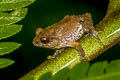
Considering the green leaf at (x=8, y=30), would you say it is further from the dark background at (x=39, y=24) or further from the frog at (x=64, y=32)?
the dark background at (x=39, y=24)

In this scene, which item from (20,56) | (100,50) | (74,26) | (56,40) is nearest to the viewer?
(100,50)

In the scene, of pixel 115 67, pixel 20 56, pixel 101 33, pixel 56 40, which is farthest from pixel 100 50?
pixel 20 56

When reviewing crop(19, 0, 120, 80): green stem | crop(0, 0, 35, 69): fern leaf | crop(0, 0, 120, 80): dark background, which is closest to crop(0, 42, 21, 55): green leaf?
crop(0, 0, 35, 69): fern leaf

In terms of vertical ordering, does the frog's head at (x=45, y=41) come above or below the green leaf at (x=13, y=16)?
below

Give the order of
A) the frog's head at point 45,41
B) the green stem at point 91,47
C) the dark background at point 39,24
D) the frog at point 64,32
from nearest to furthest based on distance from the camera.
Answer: the green stem at point 91,47
the frog at point 64,32
the frog's head at point 45,41
the dark background at point 39,24

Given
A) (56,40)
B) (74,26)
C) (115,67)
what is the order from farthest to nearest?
1. (56,40)
2. (74,26)
3. (115,67)

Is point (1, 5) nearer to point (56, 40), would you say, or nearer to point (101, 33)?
point (101, 33)

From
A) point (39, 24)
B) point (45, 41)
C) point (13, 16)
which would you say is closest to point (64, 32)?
point (45, 41)

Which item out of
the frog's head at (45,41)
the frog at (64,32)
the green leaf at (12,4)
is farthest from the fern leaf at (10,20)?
the frog's head at (45,41)
